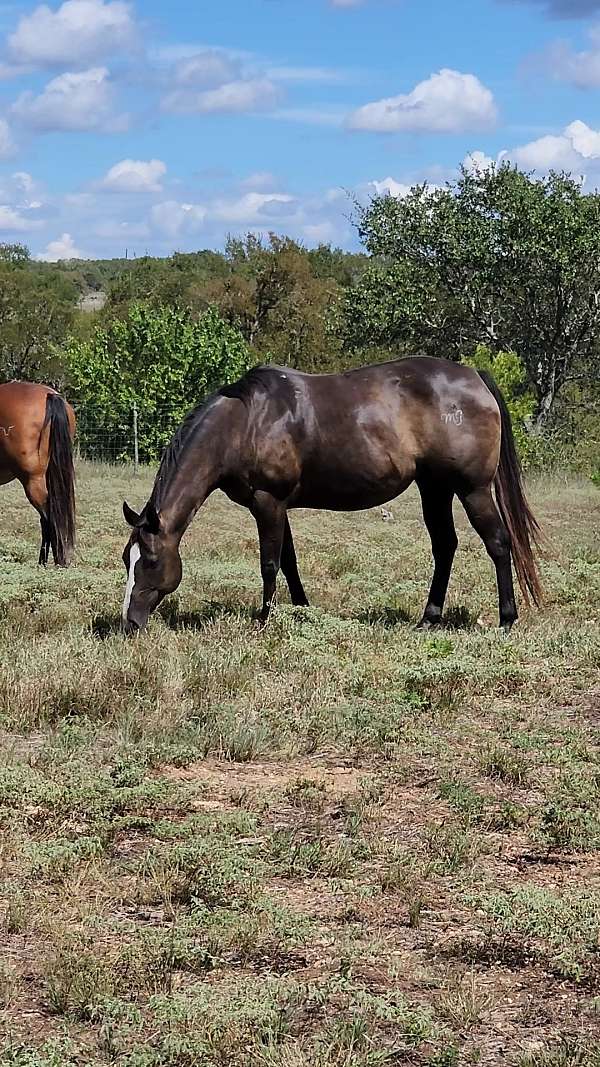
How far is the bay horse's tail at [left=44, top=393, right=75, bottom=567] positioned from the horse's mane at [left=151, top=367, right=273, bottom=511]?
3.00 meters

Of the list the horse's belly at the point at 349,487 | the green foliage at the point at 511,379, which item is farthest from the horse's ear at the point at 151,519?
the green foliage at the point at 511,379

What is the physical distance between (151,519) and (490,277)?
1000 inches

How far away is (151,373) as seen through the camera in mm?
24312

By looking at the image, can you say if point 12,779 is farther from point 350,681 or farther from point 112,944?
point 350,681

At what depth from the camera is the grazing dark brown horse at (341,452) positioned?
7.46 meters

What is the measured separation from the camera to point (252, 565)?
10.5 m

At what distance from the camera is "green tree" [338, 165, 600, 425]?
97.3ft

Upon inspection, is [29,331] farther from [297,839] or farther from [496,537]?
[297,839]

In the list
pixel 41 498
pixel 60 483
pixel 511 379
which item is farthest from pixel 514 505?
pixel 511 379

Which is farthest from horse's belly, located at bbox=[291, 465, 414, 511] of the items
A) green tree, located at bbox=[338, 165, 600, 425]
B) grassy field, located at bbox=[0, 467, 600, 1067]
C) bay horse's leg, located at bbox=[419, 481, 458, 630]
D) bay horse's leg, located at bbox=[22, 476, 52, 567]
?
green tree, located at bbox=[338, 165, 600, 425]

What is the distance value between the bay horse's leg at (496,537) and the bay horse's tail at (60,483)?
163 inches

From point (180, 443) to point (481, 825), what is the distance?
3.88 m

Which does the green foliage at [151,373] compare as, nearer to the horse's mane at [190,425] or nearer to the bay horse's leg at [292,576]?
the bay horse's leg at [292,576]

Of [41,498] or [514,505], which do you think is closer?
[514,505]
